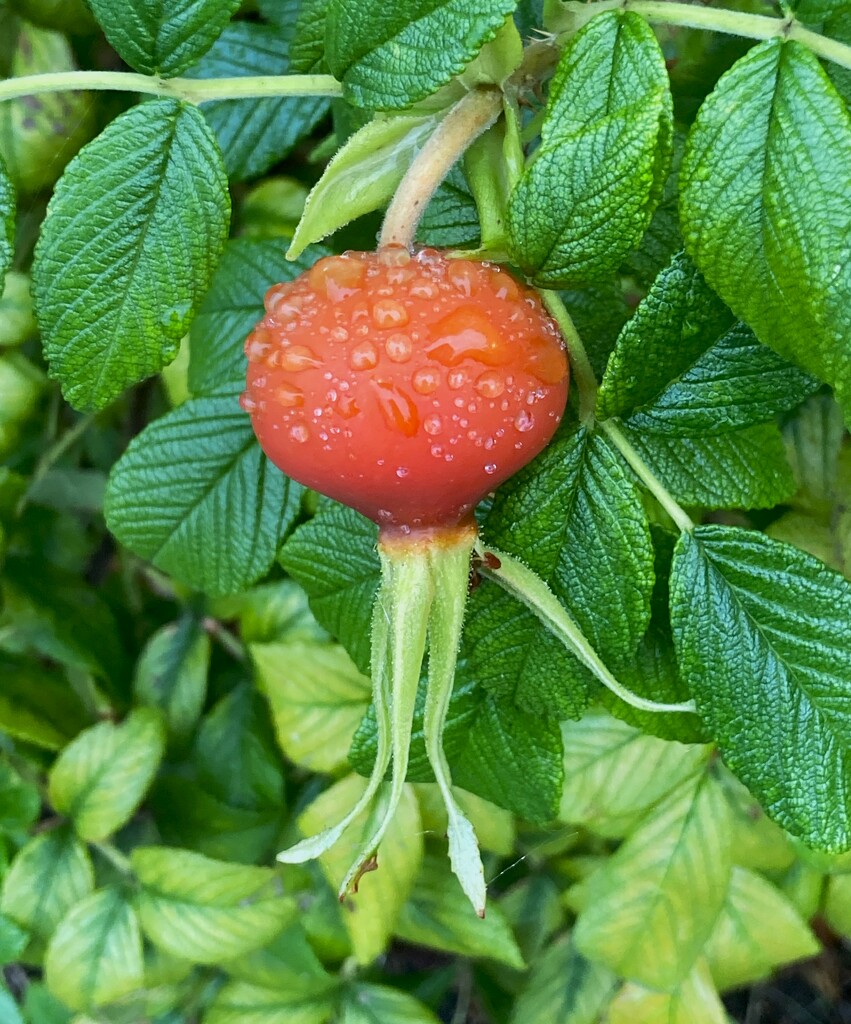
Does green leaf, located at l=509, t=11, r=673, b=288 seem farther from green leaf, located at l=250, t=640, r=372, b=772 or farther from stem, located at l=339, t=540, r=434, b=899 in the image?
green leaf, located at l=250, t=640, r=372, b=772

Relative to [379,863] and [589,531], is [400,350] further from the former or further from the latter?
[379,863]

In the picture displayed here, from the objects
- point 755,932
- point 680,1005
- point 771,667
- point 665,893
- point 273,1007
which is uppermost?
point 771,667

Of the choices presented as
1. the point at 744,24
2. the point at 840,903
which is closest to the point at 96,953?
the point at 840,903

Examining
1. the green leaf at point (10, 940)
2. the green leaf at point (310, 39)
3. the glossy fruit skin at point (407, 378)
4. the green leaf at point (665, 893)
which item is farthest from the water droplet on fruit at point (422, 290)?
the green leaf at point (10, 940)

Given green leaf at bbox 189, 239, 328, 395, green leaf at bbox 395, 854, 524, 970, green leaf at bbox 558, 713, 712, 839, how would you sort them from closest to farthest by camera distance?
green leaf at bbox 189, 239, 328, 395 → green leaf at bbox 558, 713, 712, 839 → green leaf at bbox 395, 854, 524, 970

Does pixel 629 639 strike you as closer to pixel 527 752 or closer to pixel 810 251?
pixel 527 752

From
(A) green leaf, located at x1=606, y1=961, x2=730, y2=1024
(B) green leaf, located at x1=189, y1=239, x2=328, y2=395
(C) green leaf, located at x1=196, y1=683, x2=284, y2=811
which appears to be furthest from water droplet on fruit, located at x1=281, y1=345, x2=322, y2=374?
(A) green leaf, located at x1=606, y1=961, x2=730, y2=1024
